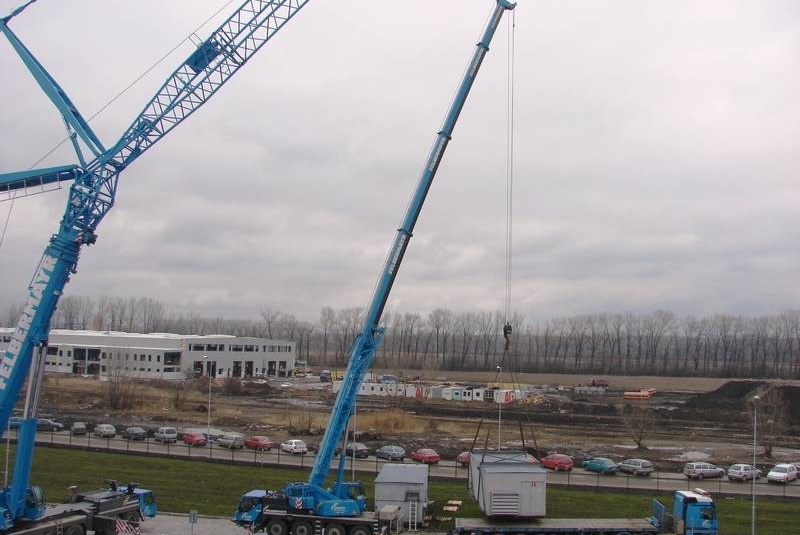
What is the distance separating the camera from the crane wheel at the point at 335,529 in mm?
24250

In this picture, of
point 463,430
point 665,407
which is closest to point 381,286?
point 463,430

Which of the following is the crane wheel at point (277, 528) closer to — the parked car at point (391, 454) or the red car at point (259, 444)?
the parked car at point (391, 454)

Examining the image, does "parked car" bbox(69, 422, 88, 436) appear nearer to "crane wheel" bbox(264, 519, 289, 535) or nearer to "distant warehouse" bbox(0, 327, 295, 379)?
"crane wheel" bbox(264, 519, 289, 535)

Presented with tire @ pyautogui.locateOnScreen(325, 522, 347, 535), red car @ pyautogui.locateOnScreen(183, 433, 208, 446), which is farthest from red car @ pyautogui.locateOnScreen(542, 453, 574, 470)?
red car @ pyautogui.locateOnScreen(183, 433, 208, 446)

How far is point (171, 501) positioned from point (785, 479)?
3193 centimetres

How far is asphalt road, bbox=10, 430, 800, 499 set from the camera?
3762cm

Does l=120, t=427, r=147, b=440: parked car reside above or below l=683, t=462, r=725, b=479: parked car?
below

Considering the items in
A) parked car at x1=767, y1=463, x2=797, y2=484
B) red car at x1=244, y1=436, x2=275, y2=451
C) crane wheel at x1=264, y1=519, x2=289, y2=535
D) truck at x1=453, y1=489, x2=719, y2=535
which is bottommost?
red car at x1=244, y1=436, x2=275, y2=451

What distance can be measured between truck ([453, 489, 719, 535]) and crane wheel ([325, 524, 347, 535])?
3785 millimetres

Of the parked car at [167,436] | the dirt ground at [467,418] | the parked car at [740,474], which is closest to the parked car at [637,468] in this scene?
the dirt ground at [467,418]

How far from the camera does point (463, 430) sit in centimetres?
6194

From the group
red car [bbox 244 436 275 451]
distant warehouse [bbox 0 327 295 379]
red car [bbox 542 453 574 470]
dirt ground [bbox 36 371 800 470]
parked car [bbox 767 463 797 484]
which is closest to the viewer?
parked car [bbox 767 463 797 484]

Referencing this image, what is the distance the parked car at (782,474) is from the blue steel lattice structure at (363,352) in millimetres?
25628

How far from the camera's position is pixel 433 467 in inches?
1651
